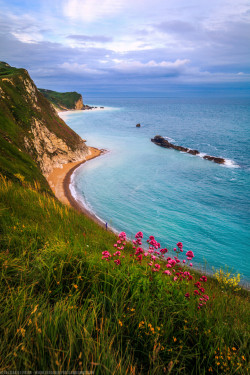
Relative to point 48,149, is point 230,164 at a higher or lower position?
lower

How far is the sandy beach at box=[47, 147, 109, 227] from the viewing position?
93.9 ft

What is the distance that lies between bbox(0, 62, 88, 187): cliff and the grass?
811 inches

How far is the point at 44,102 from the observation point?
53000 mm

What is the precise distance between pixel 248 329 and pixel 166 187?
37.5 m

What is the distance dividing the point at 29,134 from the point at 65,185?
11.6 meters

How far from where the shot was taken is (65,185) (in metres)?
36.3

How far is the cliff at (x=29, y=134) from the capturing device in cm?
2670

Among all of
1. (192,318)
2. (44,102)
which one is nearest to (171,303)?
(192,318)

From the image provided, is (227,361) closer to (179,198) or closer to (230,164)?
(179,198)

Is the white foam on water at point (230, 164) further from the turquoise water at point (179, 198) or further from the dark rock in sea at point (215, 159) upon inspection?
the dark rock in sea at point (215, 159)

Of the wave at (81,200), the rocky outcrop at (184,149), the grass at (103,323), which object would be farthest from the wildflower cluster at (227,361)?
the rocky outcrop at (184,149)

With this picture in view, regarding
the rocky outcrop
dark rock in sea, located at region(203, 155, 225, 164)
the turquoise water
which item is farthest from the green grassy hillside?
the rocky outcrop

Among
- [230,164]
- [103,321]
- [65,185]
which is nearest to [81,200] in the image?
[65,185]

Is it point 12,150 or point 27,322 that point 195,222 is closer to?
point 12,150
